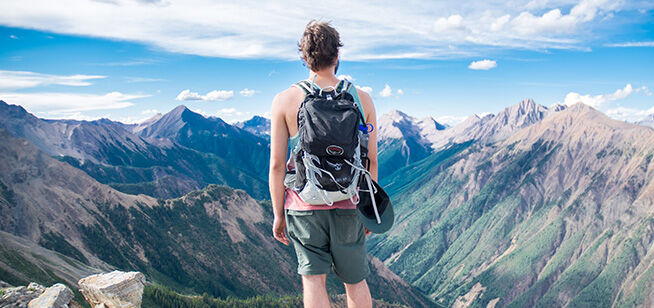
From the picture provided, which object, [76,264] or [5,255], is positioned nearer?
[5,255]

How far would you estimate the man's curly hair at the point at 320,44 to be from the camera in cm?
643

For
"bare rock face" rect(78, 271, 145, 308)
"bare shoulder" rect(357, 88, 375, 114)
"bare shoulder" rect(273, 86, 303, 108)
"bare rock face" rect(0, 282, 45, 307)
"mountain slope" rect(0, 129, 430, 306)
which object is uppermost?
"bare shoulder" rect(273, 86, 303, 108)

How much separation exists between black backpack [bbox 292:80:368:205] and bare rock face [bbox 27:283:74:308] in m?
7.15

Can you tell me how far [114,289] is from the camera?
34.3ft

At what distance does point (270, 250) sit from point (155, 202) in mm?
35920

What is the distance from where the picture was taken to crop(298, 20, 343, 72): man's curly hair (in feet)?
21.1

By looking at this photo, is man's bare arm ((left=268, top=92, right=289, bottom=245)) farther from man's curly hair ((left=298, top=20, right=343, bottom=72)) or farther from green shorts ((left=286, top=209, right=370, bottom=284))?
man's curly hair ((left=298, top=20, right=343, bottom=72))

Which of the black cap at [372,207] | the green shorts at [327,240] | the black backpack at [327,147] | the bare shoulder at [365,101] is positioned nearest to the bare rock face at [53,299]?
the green shorts at [327,240]

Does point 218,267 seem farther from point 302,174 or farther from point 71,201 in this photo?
point 302,174

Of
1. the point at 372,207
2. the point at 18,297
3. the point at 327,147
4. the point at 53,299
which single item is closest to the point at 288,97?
the point at 327,147

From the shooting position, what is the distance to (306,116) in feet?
20.0

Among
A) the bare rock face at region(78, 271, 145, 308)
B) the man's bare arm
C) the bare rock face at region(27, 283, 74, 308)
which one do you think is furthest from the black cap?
the bare rock face at region(27, 283, 74, 308)

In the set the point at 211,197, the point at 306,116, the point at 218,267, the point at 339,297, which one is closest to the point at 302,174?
the point at 306,116

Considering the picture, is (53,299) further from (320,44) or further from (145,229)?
(145,229)
